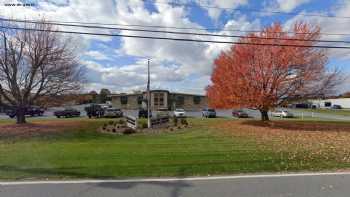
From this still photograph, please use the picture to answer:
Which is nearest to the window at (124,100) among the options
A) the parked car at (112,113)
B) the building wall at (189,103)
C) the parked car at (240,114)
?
the building wall at (189,103)

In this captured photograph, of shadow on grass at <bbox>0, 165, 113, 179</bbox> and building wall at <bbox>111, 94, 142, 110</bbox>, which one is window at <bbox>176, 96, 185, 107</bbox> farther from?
shadow on grass at <bbox>0, 165, 113, 179</bbox>

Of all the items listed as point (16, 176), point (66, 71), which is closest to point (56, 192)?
point (16, 176)

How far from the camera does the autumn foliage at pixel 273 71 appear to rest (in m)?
24.3

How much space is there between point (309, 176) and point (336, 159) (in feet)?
9.48

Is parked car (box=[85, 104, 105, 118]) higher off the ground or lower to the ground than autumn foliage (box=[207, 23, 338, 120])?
lower

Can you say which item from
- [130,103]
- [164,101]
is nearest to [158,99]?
[164,101]

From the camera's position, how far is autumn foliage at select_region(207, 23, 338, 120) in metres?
24.3

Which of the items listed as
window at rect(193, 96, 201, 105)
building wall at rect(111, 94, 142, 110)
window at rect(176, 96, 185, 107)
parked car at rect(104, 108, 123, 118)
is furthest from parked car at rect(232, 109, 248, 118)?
building wall at rect(111, 94, 142, 110)

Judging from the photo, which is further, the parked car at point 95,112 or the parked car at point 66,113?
the parked car at point 66,113

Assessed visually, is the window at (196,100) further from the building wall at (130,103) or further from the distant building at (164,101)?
the building wall at (130,103)

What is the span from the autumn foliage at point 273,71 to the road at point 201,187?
18.1 m

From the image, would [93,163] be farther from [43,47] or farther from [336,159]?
[43,47]

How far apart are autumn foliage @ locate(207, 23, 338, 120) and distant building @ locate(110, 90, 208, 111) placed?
48.3 metres

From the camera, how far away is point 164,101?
248 ft
